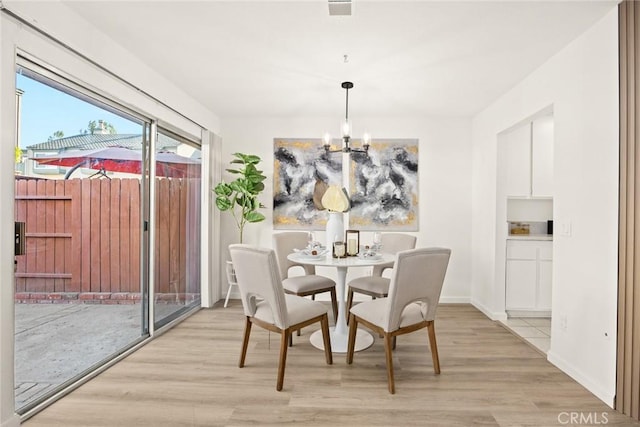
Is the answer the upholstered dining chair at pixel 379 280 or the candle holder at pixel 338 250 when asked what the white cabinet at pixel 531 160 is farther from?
the candle holder at pixel 338 250

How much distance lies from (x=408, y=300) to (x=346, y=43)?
1.93 metres

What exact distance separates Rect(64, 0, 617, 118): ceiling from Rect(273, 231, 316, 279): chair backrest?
5.06ft

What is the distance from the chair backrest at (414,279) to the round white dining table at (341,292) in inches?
14.7

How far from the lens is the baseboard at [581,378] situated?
6.93ft

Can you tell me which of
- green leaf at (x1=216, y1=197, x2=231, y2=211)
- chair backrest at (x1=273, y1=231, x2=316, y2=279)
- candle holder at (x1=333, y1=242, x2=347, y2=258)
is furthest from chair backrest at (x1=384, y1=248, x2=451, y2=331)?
green leaf at (x1=216, y1=197, x2=231, y2=211)

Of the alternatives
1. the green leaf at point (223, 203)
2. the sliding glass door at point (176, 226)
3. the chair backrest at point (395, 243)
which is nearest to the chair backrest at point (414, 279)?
the chair backrest at point (395, 243)

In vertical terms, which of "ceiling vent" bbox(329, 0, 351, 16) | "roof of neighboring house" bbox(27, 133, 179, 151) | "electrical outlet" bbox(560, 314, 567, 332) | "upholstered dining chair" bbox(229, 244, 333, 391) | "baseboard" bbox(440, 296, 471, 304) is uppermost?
"ceiling vent" bbox(329, 0, 351, 16)

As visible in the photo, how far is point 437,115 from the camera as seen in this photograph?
4.34 m

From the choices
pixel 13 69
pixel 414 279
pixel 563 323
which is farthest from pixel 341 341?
pixel 13 69

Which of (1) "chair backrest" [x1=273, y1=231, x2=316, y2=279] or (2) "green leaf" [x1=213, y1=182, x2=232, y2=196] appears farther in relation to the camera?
(2) "green leaf" [x1=213, y1=182, x2=232, y2=196]

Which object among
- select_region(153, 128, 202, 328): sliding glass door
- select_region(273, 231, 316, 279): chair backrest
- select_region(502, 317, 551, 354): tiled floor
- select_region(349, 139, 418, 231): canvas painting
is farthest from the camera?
select_region(349, 139, 418, 231): canvas painting

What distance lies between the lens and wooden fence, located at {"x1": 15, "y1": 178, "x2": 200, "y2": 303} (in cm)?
205

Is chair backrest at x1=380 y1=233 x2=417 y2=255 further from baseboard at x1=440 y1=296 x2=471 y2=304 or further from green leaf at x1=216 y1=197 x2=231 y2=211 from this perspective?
green leaf at x1=216 y1=197 x2=231 y2=211

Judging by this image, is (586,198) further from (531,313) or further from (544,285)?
(531,313)
